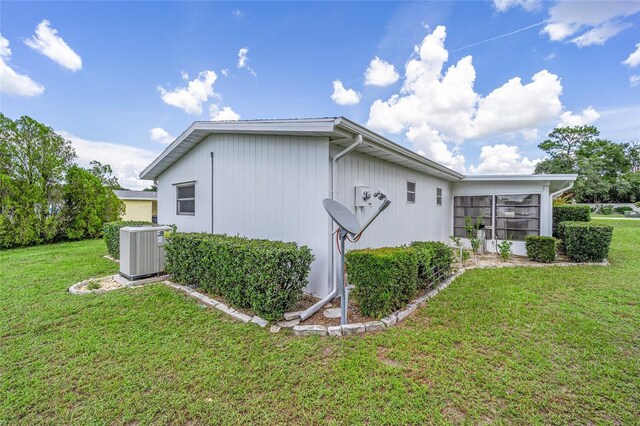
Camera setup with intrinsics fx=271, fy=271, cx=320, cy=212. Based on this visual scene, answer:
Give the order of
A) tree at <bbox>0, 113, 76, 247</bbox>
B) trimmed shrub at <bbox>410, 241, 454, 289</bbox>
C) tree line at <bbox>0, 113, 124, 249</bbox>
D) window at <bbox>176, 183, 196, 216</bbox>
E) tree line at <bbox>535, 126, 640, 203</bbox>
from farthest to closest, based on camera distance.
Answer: tree line at <bbox>535, 126, 640, 203</bbox> → tree line at <bbox>0, 113, 124, 249</bbox> → tree at <bbox>0, 113, 76, 247</bbox> → window at <bbox>176, 183, 196, 216</bbox> → trimmed shrub at <bbox>410, 241, 454, 289</bbox>

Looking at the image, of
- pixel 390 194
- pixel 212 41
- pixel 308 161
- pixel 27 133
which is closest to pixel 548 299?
pixel 390 194

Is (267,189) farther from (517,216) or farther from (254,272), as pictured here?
(517,216)

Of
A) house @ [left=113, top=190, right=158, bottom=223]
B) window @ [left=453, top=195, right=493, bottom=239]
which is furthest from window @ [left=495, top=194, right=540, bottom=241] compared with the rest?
house @ [left=113, top=190, right=158, bottom=223]

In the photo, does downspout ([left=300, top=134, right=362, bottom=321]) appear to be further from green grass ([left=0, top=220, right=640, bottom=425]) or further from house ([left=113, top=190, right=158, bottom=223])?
house ([left=113, top=190, right=158, bottom=223])

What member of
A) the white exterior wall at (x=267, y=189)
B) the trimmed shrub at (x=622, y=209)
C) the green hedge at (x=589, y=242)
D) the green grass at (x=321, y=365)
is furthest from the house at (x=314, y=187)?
the trimmed shrub at (x=622, y=209)

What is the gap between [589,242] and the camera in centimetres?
705

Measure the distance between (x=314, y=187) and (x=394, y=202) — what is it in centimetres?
295

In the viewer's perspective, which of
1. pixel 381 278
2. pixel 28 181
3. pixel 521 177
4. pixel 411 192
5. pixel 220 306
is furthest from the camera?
pixel 28 181

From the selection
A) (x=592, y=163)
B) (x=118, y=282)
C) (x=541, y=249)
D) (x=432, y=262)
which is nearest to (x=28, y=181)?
(x=118, y=282)

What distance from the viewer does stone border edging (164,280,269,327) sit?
3.79 meters

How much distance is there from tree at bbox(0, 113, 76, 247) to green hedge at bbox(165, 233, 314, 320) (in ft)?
35.4

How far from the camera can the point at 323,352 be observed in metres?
3.03

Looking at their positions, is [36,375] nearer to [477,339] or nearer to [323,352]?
[323,352]

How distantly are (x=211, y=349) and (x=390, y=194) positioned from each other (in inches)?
201
